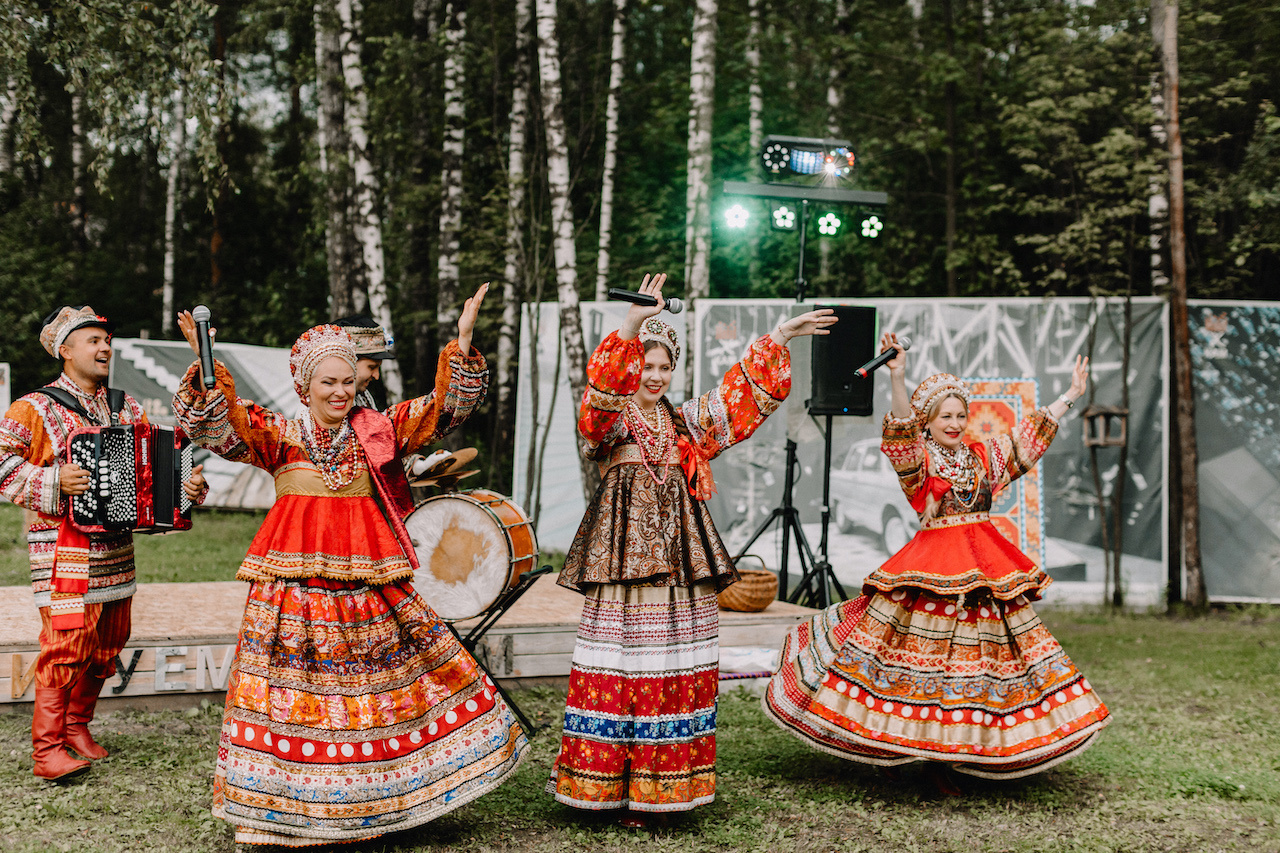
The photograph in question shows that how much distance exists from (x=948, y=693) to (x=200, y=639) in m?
3.45

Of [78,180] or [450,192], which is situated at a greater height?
[78,180]

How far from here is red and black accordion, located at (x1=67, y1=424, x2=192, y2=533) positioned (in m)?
3.93

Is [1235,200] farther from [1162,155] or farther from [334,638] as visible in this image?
[334,638]

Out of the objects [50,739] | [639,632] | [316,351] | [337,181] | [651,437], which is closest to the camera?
[316,351]

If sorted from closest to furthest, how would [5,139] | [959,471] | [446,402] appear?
[446,402] → [959,471] → [5,139]

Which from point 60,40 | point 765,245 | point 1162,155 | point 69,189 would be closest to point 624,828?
point 60,40

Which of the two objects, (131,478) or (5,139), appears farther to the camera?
(5,139)

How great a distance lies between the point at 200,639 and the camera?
199 inches

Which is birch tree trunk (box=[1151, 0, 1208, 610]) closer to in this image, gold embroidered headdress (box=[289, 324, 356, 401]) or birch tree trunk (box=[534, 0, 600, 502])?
birch tree trunk (box=[534, 0, 600, 502])

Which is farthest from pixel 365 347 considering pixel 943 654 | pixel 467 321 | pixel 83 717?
pixel 943 654

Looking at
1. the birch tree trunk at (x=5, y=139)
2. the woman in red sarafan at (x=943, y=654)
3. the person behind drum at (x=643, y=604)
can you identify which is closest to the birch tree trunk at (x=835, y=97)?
the woman in red sarafan at (x=943, y=654)

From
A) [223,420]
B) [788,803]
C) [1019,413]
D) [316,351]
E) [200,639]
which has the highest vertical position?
[316,351]

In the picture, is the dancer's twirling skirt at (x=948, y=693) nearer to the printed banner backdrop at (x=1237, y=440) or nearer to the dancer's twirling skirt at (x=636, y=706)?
the dancer's twirling skirt at (x=636, y=706)

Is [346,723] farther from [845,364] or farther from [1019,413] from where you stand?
[1019,413]
